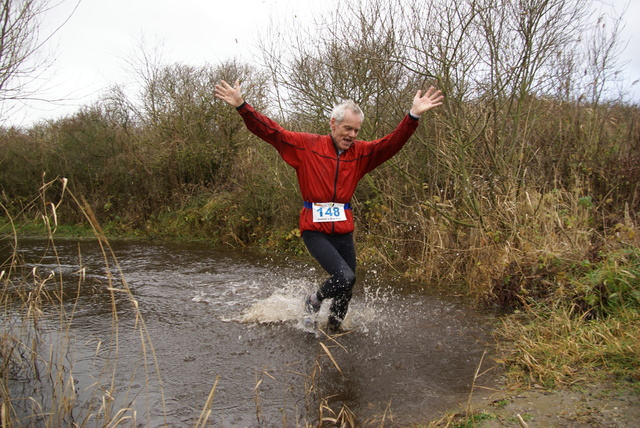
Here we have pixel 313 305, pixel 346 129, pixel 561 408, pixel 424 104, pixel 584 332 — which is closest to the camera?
pixel 561 408

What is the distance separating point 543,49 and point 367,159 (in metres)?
3.73

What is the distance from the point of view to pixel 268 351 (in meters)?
4.43

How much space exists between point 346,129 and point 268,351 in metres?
2.11

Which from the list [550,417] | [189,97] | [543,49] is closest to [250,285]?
[550,417]

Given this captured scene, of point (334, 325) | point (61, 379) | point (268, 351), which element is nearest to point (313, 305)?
point (334, 325)

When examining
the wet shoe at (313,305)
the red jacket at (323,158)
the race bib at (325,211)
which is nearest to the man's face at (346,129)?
the red jacket at (323,158)

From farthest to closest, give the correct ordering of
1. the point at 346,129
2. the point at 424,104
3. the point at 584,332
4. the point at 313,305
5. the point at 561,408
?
the point at 313,305 → the point at 424,104 → the point at 346,129 → the point at 584,332 → the point at 561,408

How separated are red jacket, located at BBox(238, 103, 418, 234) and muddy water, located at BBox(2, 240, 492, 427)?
120 cm

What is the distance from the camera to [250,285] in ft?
23.0

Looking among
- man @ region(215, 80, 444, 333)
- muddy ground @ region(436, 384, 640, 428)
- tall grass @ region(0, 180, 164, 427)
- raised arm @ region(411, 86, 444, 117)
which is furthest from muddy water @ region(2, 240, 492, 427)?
raised arm @ region(411, 86, 444, 117)

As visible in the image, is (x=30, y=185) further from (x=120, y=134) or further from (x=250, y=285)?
(x=250, y=285)

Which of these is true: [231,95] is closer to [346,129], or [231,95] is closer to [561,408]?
[346,129]

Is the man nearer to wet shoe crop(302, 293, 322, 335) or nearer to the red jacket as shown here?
the red jacket

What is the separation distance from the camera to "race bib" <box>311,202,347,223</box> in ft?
14.7
